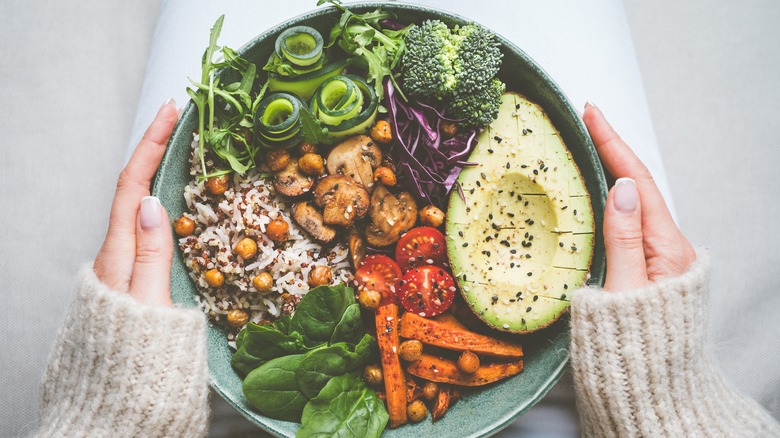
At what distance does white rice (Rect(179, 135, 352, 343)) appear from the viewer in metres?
1.65

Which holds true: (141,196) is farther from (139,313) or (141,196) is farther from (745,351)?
(745,351)

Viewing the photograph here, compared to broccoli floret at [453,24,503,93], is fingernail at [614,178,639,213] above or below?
below

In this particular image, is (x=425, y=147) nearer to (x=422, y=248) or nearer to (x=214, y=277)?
(x=422, y=248)

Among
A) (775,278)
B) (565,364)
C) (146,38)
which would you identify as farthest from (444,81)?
(775,278)

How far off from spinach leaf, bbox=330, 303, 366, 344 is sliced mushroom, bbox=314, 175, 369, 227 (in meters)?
0.27

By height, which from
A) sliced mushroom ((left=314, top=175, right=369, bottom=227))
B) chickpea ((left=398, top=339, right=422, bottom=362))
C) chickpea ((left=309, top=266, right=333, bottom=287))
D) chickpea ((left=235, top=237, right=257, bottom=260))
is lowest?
chickpea ((left=398, top=339, right=422, bottom=362))

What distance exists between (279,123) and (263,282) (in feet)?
1.56

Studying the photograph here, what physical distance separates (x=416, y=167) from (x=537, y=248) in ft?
1.47

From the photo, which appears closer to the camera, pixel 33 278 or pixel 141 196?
pixel 141 196

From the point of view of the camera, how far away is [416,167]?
1722 mm

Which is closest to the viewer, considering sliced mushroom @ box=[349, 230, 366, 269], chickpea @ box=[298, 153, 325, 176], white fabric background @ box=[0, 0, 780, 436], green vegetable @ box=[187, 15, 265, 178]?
green vegetable @ box=[187, 15, 265, 178]

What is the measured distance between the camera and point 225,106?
1.60 m

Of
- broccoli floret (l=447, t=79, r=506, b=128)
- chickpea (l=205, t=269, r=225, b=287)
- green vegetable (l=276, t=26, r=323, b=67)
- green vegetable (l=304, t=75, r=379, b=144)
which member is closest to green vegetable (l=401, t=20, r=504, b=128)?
broccoli floret (l=447, t=79, r=506, b=128)

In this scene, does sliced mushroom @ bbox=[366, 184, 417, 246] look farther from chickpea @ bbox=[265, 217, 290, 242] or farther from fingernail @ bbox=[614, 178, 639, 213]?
fingernail @ bbox=[614, 178, 639, 213]
